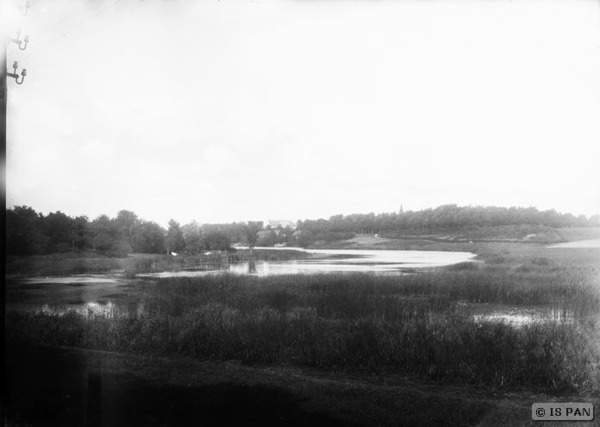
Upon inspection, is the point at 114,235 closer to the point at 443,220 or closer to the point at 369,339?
the point at 369,339

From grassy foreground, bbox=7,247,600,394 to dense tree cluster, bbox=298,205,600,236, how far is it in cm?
137

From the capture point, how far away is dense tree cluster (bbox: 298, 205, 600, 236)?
13.4 m

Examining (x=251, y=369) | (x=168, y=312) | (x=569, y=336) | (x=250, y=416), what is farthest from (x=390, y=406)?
(x=168, y=312)

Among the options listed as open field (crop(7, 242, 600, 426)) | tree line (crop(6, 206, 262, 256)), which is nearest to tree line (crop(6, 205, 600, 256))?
tree line (crop(6, 206, 262, 256))

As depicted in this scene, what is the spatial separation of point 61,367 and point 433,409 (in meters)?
9.03

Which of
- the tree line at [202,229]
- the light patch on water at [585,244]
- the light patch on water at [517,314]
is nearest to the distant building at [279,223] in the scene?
the tree line at [202,229]

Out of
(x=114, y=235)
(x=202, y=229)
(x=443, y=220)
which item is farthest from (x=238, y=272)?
(x=443, y=220)

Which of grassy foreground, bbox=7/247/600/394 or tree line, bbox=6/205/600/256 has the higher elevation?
tree line, bbox=6/205/600/256

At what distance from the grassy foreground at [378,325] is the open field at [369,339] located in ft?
0.14

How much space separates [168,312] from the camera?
14.9m

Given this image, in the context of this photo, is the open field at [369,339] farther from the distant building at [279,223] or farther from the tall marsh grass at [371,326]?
the distant building at [279,223]

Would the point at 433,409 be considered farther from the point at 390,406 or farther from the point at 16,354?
the point at 16,354

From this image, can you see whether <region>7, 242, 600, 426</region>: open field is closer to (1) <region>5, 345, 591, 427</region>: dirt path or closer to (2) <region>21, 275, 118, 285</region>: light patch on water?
(1) <region>5, 345, 591, 427</region>: dirt path

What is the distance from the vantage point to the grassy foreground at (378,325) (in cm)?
1033
